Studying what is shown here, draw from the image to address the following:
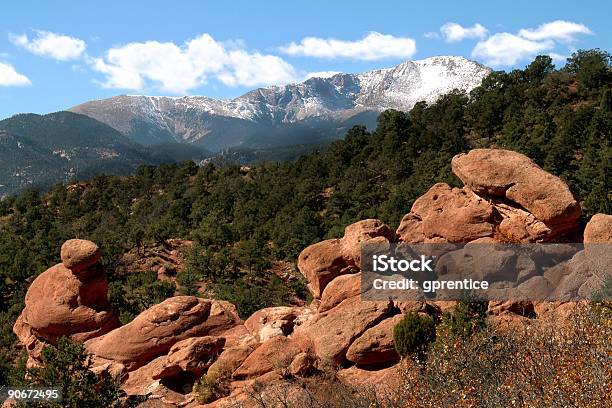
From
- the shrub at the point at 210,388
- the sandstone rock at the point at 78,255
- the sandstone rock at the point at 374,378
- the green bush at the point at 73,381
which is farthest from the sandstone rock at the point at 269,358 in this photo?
the sandstone rock at the point at 78,255

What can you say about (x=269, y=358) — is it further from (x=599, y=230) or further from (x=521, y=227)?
(x=599, y=230)

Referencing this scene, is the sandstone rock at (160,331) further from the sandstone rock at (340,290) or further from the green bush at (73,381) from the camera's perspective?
the sandstone rock at (340,290)

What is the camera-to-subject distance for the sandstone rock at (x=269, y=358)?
24.2m

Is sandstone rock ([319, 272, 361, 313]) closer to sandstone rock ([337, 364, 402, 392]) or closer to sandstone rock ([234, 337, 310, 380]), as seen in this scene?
sandstone rock ([234, 337, 310, 380])

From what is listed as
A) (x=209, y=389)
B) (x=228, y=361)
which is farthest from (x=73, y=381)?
(x=228, y=361)

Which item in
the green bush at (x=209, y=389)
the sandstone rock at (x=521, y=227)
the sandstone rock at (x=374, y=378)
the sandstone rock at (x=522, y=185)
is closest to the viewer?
the sandstone rock at (x=374, y=378)

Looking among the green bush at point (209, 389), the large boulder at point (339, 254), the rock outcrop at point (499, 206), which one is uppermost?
the rock outcrop at point (499, 206)

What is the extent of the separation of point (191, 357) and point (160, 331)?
3367 mm

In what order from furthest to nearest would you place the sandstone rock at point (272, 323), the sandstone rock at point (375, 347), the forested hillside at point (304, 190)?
the forested hillside at point (304, 190) → the sandstone rock at point (272, 323) → the sandstone rock at point (375, 347)

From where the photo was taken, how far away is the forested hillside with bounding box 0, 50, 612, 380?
61406 millimetres

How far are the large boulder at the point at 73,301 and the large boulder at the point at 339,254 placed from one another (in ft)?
40.9

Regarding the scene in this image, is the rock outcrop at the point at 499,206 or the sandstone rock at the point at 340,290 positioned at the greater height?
the rock outcrop at the point at 499,206

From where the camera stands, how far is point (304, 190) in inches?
3280

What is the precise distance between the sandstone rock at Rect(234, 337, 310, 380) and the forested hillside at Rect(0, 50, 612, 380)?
2366 centimetres
